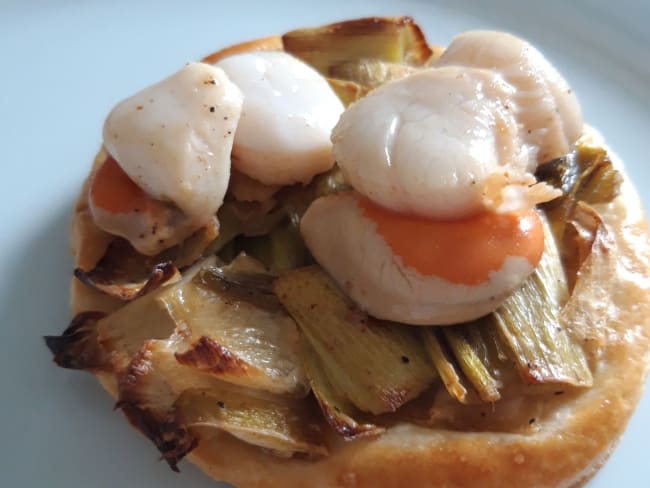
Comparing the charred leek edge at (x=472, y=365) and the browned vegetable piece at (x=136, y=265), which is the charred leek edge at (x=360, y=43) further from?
the charred leek edge at (x=472, y=365)

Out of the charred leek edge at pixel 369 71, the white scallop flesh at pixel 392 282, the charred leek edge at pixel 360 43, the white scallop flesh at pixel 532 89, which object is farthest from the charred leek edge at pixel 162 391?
the charred leek edge at pixel 360 43

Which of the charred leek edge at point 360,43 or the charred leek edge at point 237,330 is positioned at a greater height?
the charred leek edge at point 360,43

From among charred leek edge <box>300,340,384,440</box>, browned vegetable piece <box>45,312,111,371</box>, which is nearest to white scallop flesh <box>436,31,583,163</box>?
charred leek edge <box>300,340,384,440</box>

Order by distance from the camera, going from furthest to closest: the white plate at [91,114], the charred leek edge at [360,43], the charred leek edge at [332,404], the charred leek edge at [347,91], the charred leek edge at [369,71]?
1. the charred leek edge at [360,43]
2. the charred leek edge at [369,71]
3. the charred leek edge at [347,91]
4. the white plate at [91,114]
5. the charred leek edge at [332,404]

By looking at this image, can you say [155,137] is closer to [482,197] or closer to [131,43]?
[482,197]

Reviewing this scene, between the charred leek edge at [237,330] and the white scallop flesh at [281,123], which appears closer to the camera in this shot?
the charred leek edge at [237,330]

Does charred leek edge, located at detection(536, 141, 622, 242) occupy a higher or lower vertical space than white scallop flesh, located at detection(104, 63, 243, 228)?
lower

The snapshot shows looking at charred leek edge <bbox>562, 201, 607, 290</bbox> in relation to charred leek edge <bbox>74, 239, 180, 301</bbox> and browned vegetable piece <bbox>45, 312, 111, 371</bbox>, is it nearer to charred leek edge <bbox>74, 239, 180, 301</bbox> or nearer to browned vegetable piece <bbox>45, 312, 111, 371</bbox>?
charred leek edge <bbox>74, 239, 180, 301</bbox>
